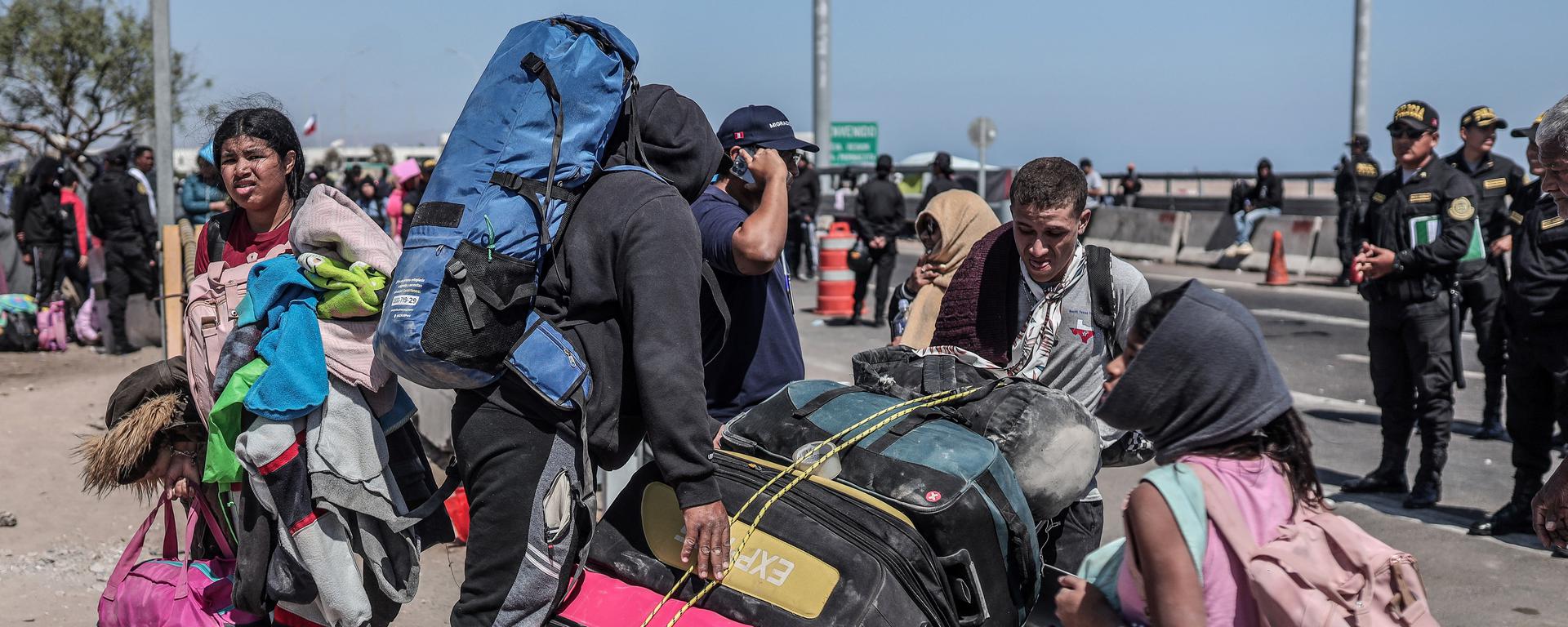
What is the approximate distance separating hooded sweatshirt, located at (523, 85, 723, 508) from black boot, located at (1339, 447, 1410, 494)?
17.7 feet

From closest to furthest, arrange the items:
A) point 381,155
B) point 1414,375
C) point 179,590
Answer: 1. point 179,590
2. point 1414,375
3. point 381,155

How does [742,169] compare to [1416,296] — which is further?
[1416,296]

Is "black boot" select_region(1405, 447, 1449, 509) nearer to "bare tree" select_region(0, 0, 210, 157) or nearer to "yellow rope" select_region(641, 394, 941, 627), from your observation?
"yellow rope" select_region(641, 394, 941, 627)

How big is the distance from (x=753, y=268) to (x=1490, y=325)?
6854 mm

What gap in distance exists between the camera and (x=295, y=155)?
3975 mm

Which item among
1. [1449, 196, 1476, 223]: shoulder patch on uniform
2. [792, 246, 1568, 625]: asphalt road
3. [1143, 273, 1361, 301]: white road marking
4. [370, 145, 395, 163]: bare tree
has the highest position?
[370, 145, 395, 163]: bare tree

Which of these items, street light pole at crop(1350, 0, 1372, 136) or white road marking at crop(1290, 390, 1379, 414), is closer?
white road marking at crop(1290, 390, 1379, 414)

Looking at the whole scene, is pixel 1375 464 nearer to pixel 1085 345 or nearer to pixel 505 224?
pixel 1085 345

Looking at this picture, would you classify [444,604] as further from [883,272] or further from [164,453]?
[883,272]

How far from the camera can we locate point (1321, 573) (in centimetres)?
215

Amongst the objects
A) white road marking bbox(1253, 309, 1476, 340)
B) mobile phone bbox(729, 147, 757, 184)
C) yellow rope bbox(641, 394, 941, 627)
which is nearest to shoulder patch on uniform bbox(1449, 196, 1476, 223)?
mobile phone bbox(729, 147, 757, 184)

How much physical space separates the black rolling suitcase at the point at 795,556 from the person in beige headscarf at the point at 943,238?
2155 millimetres

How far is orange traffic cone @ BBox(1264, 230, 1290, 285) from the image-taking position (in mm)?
18062

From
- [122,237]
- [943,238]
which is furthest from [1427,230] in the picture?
[122,237]
